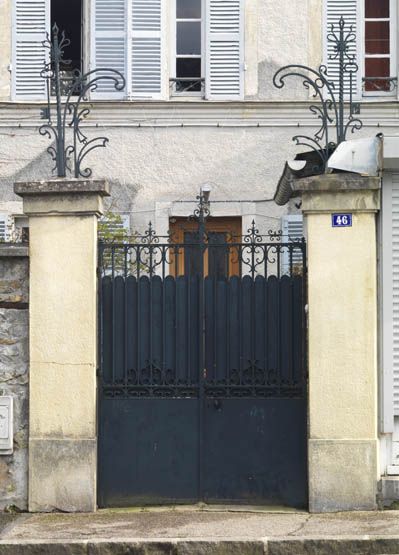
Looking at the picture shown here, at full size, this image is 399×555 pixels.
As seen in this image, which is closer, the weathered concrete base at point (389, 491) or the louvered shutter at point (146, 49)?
the weathered concrete base at point (389, 491)

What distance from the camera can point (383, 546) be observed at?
852cm

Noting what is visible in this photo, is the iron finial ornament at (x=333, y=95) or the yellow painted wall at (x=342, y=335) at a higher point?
the iron finial ornament at (x=333, y=95)

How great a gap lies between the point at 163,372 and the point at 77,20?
8.53m

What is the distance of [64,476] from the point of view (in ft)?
32.1

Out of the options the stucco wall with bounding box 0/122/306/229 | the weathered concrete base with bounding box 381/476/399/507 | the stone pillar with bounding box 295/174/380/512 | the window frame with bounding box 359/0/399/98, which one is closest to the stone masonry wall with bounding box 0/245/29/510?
the stone pillar with bounding box 295/174/380/512

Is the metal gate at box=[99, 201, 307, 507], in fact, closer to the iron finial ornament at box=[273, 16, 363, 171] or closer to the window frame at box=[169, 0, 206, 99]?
the iron finial ornament at box=[273, 16, 363, 171]

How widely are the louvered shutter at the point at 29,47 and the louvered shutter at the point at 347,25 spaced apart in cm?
393

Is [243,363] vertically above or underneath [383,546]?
above

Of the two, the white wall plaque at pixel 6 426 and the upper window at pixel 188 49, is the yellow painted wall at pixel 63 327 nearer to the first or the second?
the white wall plaque at pixel 6 426

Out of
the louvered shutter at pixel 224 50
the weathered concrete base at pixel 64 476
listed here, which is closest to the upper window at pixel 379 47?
the louvered shutter at pixel 224 50

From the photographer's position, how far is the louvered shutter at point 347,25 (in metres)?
16.6

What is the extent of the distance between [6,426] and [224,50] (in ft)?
27.7

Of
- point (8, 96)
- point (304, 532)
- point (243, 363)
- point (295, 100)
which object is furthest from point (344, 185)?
point (8, 96)

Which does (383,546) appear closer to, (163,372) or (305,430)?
(305,430)
